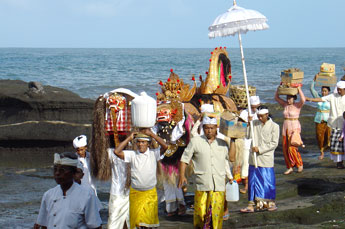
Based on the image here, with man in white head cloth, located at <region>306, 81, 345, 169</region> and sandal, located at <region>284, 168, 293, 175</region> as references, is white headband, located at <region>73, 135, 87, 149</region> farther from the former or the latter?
man in white head cloth, located at <region>306, 81, 345, 169</region>

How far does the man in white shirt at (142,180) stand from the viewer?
24.0 ft

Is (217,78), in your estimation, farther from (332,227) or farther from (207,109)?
(332,227)

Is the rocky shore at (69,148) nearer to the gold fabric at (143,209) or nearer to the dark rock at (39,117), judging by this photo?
the dark rock at (39,117)

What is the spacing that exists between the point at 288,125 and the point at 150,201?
15.6ft

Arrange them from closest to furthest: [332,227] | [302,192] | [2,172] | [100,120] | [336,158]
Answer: [332,227], [100,120], [302,192], [336,158], [2,172]

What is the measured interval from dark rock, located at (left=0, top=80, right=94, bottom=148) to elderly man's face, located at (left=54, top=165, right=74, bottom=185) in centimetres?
1052

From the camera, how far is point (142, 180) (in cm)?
734

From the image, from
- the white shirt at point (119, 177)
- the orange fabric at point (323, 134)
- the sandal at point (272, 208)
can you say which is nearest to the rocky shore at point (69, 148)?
the sandal at point (272, 208)

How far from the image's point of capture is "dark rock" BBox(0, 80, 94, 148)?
50.9 feet

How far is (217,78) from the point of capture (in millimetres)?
11016

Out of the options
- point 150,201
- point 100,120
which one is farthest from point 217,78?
point 150,201

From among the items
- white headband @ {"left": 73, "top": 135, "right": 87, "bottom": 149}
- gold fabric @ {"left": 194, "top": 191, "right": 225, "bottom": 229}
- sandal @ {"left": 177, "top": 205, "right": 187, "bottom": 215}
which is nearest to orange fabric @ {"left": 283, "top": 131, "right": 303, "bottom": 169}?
sandal @ {"left": 177, "top": 205, "right": 187, "bottom": 215}

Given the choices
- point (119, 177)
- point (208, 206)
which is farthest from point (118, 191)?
point (208, 206)
